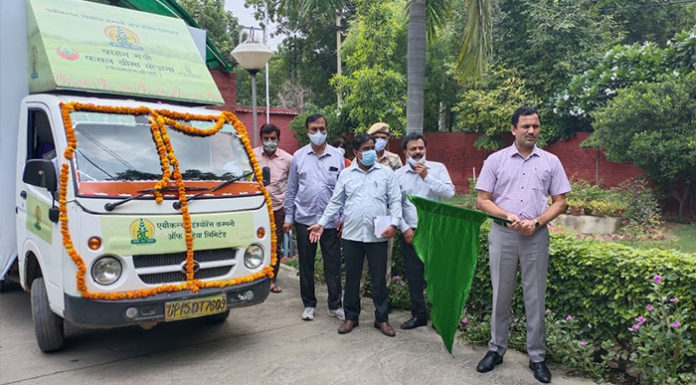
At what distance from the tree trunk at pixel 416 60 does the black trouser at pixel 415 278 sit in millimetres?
3736

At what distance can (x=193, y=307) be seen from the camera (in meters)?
4.40

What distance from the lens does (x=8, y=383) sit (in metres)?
4.20

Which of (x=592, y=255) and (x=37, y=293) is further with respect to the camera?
(x=37, y=293)

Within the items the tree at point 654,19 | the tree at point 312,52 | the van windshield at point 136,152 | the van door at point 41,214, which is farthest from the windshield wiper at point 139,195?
the tree at point 312,52

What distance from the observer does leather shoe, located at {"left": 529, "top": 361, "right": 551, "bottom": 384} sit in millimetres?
4188

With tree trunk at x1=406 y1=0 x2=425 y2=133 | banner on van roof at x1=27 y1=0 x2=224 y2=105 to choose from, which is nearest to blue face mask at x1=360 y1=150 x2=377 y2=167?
banner on van roof at x1=27 y1=0 x2=224 y2=105

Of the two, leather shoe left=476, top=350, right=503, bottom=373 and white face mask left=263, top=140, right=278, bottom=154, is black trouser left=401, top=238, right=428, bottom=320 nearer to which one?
leather shoe left=476, top=350, right=503, bottom=373

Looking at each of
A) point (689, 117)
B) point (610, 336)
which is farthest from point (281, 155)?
point (689, 117)

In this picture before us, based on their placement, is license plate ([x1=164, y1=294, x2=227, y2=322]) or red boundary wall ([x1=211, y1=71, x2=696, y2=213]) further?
red boundary wall ([x1=211, y1=71, x2=696, y2=213])

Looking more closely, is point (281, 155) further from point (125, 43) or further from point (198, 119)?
point (125, 43)

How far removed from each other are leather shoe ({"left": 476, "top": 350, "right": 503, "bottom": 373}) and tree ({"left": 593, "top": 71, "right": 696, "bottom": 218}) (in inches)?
370

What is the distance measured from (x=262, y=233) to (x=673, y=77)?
37.6 ft

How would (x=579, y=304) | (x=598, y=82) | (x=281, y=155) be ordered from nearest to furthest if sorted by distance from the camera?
(x=579, y=304), (x=281, y=155), (x=598, y=82)

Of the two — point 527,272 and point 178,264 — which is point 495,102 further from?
point 178,264
